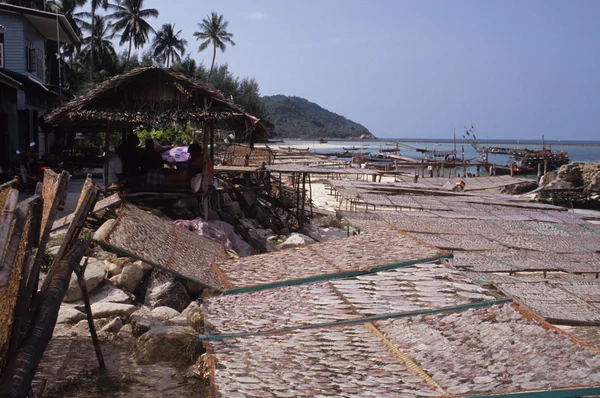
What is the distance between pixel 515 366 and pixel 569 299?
4.18 meters

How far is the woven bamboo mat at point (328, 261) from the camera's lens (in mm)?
4484

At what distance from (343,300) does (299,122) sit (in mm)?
147744

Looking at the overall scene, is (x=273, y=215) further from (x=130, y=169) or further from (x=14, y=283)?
(x=14, y=283)

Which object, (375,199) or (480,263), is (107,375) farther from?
(375,199)

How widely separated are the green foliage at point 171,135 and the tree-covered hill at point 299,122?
108774 mm

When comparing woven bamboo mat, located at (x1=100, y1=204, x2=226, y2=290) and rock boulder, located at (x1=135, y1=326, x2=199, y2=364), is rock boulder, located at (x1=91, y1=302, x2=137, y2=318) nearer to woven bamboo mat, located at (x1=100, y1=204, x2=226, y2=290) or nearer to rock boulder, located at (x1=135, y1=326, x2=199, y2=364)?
woven bamboo mat, located at (x1=100, y1=204, x2=226, y2=290)

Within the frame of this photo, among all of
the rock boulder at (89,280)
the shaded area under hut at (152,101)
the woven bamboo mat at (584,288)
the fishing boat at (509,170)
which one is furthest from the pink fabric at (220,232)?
the fishing boat at (509,170)

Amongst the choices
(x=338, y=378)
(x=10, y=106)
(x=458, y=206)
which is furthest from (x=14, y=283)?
(x=10, y=106)

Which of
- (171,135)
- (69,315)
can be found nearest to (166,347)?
(69,315)

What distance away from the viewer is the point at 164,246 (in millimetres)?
5969

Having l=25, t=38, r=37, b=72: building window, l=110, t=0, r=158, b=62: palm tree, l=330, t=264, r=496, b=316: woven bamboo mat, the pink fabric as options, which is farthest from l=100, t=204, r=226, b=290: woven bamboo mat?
l=110, t=0, r=158, b=62: palm tree

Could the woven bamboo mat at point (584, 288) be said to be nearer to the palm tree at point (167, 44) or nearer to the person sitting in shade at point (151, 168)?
the person sitting in shade at point (151, 168)

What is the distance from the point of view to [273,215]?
13.8 meters

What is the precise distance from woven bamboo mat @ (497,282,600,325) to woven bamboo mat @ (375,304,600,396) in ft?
8.85
